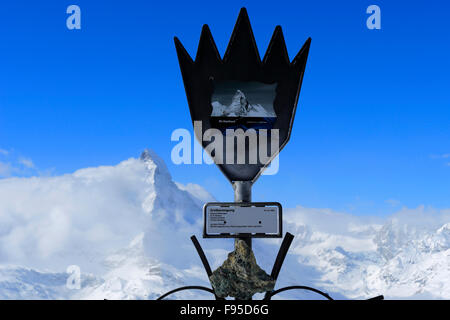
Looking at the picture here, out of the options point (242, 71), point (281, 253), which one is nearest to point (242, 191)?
point (281, 253)

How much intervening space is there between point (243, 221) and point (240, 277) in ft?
2.03

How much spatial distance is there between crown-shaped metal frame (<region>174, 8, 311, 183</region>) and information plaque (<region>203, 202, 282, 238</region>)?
16.6 inches

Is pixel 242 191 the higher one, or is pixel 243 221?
pixel 242 191

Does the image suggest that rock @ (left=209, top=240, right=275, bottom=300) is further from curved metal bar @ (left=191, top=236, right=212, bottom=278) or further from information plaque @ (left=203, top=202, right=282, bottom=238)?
curved metal bar @ (left=191, top=236, right=212, bottom=278)

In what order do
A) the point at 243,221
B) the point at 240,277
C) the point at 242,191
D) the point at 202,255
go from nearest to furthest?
the point at 240,277 < the point at 243,221 < the point at 242,191 < the point at 202,255

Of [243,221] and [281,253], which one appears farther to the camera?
[281,253]

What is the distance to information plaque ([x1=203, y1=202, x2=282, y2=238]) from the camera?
4812 mm

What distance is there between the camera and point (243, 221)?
15.9 ft

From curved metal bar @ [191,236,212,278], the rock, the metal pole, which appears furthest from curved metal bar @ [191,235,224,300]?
the metal pole

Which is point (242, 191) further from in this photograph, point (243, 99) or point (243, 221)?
point (243, 99)

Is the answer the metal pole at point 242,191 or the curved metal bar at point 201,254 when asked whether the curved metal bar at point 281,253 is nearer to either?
the metal pole at point 242,191
